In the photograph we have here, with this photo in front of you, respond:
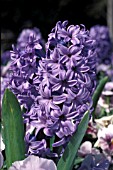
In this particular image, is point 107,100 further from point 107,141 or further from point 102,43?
point 102,43

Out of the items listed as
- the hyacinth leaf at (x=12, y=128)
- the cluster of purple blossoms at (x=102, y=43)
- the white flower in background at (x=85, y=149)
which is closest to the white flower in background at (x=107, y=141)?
the white flower in background at (x=85, y=149)

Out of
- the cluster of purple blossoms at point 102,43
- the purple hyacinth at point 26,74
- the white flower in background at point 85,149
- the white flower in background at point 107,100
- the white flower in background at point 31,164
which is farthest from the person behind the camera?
the cluster of purple blossoms at point 102,43

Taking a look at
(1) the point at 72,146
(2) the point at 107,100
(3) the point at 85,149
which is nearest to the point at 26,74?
(1) the point at 72,146

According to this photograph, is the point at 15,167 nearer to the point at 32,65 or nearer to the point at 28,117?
the point at 28,117

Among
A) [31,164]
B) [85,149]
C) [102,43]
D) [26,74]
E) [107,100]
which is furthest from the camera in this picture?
[102,43]

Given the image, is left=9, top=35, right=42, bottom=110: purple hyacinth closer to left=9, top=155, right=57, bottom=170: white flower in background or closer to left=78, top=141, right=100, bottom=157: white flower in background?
left=9, top=155, right=57, bottom=170: white flower in background

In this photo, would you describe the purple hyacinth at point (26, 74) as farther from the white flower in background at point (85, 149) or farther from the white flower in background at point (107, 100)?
the white flower in background at point (107, 100)
